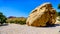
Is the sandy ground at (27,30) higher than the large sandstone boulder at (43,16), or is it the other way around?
the large sandstone boulder at (43,16)

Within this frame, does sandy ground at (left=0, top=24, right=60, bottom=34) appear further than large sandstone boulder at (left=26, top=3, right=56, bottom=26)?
No

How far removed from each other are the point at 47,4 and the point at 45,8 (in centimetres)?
89

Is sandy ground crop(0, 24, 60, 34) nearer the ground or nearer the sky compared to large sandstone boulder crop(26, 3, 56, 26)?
nearer the ground

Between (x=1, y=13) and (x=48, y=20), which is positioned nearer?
(x=48, y=20)

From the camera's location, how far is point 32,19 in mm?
16141

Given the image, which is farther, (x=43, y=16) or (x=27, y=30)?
(x=43, y=16)

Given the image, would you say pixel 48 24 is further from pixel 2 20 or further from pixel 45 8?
pixel 2 20

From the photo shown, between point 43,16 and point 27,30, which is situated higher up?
point 43,16

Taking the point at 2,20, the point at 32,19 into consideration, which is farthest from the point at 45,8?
the point at 2,20

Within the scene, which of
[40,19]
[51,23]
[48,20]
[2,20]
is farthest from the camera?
[2,20]

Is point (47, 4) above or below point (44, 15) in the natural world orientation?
above

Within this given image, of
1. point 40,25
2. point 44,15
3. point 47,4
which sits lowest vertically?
point 40,25

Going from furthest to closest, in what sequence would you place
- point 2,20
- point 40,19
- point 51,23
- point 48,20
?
point 2,20, point 51,23, point 48,20, point 40,19

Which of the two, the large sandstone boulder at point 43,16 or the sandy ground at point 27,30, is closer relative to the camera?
the sandy ground at point 27,30
